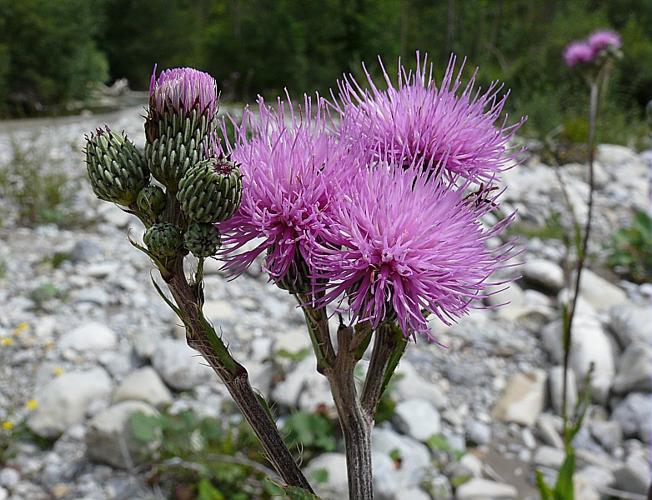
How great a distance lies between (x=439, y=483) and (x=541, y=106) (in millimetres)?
8958

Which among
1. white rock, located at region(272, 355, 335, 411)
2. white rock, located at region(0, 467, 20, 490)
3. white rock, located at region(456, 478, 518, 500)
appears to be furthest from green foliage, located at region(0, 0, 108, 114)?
white rock, located at region(456, 478, 518, 500)

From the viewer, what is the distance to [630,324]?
4.41m

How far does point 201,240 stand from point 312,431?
254 cm

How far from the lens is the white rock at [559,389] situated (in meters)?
3.95

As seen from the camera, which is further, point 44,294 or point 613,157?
point 613,157

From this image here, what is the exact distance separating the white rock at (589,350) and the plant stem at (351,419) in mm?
3387

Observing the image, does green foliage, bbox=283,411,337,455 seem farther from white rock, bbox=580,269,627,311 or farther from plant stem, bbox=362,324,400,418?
white rock, bbox=580,269,627,311

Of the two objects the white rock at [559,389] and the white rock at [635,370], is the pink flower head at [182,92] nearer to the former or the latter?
the white rock at [559,389]

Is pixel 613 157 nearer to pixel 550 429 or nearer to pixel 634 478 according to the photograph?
pixel 550 429

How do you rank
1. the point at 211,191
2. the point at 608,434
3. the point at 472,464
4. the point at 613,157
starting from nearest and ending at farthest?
the point at 211,191 < the point at 472,464 < the point at 608,434 < the point at 613,157

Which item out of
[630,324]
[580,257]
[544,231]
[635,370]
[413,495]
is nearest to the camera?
[580,257]

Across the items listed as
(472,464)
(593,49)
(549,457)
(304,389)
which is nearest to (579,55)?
(593,49)

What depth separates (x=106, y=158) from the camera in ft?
3.26

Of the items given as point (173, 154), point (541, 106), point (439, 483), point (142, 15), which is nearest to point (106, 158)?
point (173, 154)
